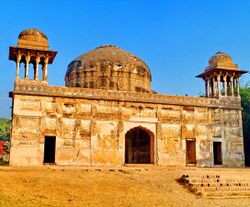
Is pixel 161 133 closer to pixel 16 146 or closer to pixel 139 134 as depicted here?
pixel 139 134

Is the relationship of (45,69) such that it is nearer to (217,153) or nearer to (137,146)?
(137,146)

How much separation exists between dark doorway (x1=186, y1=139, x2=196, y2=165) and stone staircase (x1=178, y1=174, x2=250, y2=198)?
600 centimetres

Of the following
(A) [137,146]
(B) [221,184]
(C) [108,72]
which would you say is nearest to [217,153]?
(A) [137,146]

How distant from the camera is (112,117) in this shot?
19.9 meters

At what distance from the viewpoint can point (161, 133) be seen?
810 inches

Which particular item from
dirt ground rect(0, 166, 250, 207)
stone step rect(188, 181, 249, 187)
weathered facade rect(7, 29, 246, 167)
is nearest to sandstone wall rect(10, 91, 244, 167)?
weathered facade rect(7, 29, 246, 167)

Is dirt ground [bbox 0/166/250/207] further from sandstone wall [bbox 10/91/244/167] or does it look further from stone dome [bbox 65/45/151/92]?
stone dome [bbox 65/45/151/92]

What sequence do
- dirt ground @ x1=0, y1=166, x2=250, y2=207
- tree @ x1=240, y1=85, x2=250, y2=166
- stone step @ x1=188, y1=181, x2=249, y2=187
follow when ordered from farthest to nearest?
tree @ x1=240, y1=85, x2=250, y2=166 < stone step @ x1=188, y1=181, x2=249, y2=187 < dirt ground @ x1=0, y1=166, x2=250, y2=207

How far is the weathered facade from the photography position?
1859cm

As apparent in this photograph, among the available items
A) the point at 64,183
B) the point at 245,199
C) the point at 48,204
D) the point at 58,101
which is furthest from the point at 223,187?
the point at 58,101

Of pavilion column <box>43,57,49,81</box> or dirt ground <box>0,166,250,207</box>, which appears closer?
dirt ground <box>0,166,250,207</box>

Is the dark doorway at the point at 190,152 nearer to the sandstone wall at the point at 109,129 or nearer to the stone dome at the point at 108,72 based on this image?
the sandstone wall at the point at 109,129

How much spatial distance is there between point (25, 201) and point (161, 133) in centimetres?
1163

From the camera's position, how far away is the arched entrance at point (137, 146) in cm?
2375
